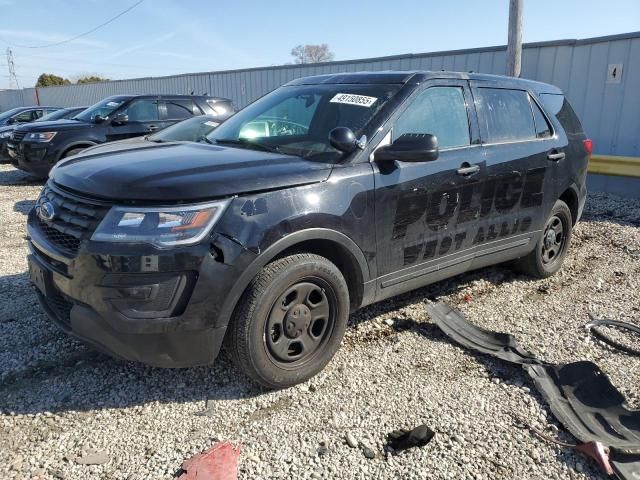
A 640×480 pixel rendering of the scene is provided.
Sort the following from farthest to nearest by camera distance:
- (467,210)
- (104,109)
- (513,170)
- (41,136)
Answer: (104,109) → (41,136) → (513,170) → (467,210)

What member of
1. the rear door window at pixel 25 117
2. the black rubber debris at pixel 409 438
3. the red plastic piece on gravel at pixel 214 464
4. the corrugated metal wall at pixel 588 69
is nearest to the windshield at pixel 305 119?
the black rubber debris at pixel 409 438

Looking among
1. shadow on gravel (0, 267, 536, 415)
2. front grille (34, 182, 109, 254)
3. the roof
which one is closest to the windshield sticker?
the roof

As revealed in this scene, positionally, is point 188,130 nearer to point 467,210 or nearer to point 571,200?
point 467,210

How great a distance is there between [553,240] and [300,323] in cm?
313

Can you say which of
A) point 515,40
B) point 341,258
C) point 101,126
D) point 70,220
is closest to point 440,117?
point 341,258

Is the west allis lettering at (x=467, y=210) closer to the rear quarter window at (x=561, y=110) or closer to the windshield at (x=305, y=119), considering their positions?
the windshield at (x=305, y=119)

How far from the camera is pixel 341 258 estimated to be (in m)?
3.20

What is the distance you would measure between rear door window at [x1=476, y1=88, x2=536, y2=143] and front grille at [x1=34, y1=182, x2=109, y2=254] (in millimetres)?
2875

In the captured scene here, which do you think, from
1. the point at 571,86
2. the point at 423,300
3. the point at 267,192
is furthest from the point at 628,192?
the point at 267,192

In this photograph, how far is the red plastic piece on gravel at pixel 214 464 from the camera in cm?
233

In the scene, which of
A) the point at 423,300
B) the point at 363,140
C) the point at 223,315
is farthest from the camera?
the point at 423,300

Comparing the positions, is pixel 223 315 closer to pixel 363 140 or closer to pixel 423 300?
pixel 363 140

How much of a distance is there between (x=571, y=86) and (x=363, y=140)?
8.01 m

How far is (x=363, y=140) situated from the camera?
319cm
